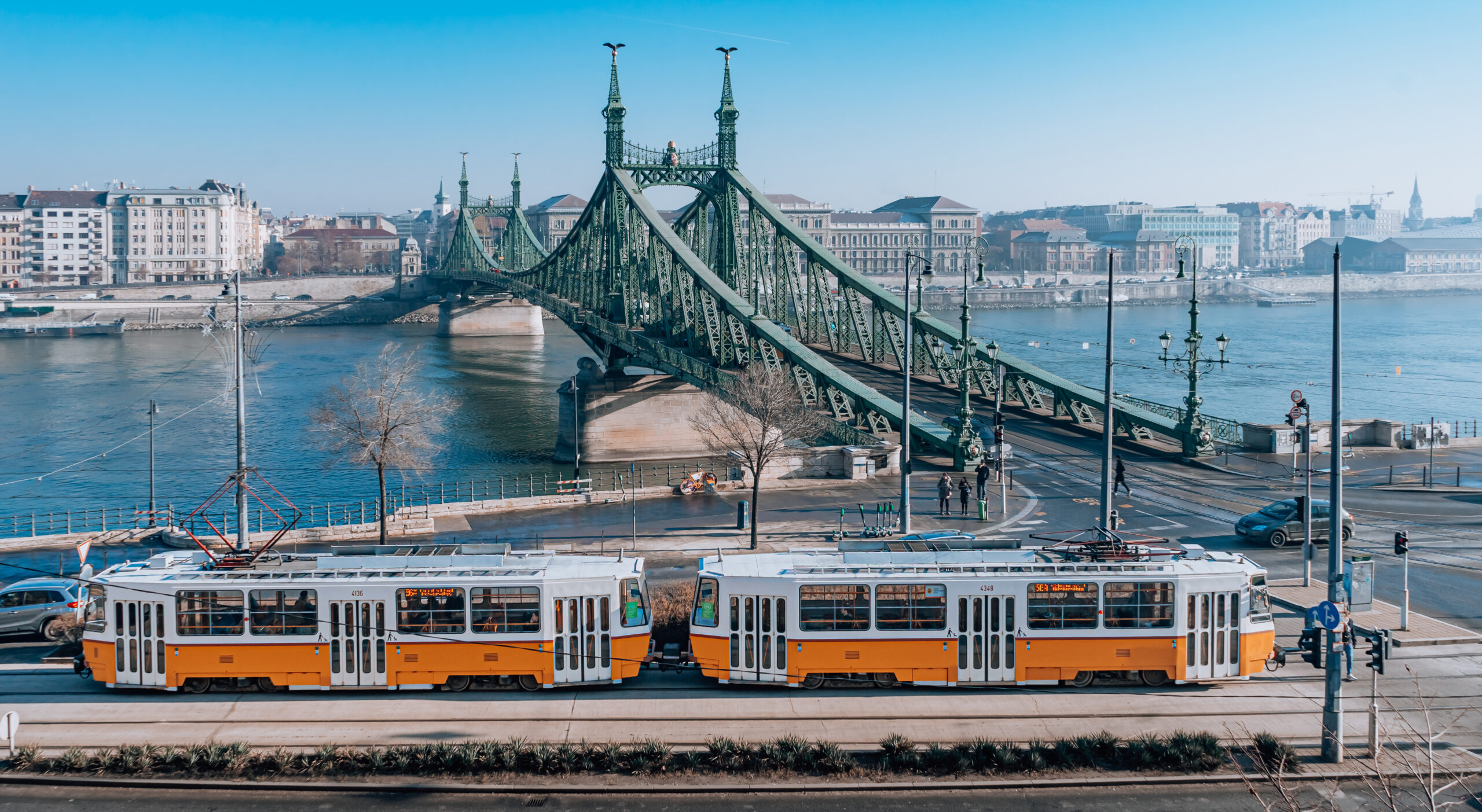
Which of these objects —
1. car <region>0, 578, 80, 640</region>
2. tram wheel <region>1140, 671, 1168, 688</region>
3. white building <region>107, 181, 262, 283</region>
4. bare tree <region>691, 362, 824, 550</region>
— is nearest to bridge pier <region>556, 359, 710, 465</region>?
bare tree <region>691, 362, 824, 550</region>

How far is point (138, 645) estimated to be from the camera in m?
17.8

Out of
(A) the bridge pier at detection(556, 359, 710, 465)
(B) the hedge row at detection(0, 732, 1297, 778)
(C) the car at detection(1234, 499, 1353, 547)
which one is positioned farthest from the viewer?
(A) the bridge pier at detection(556, 359, 710, 465)

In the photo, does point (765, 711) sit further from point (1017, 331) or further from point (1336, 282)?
point (1017, 331)

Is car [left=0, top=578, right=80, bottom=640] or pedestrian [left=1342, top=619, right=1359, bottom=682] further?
car [left=0, top=578, right=80, bottom=640]

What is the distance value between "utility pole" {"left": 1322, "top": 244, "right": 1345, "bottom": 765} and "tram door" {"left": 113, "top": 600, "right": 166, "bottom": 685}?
16.1 meters

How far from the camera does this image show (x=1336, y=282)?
1566 cm

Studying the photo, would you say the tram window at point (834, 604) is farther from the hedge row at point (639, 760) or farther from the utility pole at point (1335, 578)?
the utility pole at point (1335, 578)

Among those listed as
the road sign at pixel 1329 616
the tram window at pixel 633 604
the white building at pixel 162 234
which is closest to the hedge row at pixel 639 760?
the road sign at pixel 1329 616

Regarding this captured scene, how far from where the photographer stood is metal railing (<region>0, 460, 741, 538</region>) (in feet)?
121

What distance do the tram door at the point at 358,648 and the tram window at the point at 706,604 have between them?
4.59 metres

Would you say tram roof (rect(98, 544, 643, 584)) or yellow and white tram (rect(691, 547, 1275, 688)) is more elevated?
tram roof (rect(98, 544, 643, 584))

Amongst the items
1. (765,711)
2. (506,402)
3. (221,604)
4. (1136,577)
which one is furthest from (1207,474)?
(506,402)

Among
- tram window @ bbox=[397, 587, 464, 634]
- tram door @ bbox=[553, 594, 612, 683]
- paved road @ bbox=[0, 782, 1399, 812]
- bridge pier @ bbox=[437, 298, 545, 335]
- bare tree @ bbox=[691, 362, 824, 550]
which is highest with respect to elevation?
bridge pier @ bbox=[437, 298, 545, 335]

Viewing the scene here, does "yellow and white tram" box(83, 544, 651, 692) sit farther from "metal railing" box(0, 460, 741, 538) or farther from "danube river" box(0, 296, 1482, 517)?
"danube river" box(0, 296, 1482, 517)
